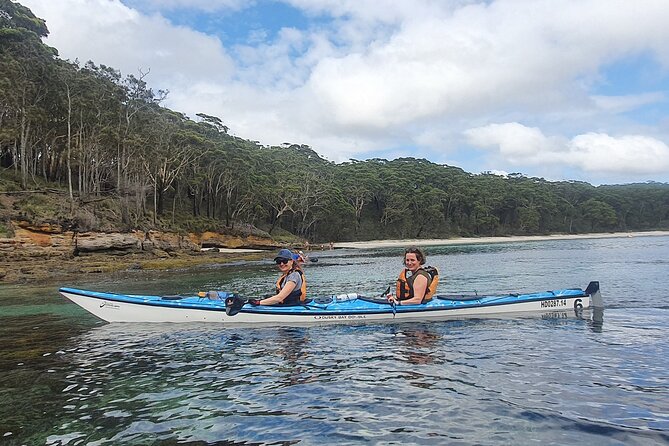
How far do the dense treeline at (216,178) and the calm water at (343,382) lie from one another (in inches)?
1064

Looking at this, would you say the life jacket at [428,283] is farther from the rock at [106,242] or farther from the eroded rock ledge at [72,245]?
the rock at [106,242]

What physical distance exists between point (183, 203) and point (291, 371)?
60786mm

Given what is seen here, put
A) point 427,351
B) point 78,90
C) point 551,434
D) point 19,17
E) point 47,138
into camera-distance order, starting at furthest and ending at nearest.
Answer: point 19,17
point 47,138
point 78,90
point 427,351
point 551,434

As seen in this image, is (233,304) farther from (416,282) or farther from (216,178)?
(216,178)

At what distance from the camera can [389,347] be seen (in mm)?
9023

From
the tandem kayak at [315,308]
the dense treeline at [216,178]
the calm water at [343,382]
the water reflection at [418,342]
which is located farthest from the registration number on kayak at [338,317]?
the dense treeline at [216,178]

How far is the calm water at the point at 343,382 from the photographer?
5148 mm

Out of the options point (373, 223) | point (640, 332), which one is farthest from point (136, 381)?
point (373, 223)

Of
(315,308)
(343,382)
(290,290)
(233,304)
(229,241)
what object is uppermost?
(229,241)

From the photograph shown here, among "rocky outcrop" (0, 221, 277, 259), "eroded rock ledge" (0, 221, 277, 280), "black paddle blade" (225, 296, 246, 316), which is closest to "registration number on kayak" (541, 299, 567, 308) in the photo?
"black paddle blade" (225, 296, 246, 316)

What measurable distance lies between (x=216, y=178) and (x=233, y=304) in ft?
167

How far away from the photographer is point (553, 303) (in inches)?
462

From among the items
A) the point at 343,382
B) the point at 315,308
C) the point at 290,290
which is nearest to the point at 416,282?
the point at 315,308

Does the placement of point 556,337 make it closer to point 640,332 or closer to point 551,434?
point 640,332
